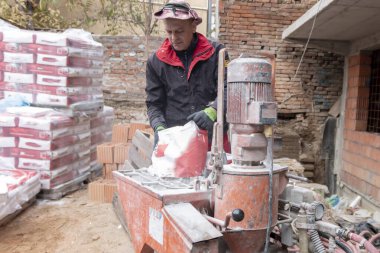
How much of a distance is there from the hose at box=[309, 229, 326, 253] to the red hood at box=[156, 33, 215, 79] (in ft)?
5.13

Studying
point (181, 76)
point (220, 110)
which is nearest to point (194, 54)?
point (181, 76)

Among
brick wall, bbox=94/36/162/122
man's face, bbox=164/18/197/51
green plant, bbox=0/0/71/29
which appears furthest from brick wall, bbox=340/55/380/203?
green plant, bbox=0/0/71/29

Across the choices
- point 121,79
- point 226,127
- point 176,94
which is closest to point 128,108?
point 121,79

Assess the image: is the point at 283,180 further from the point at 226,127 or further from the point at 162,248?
the point at 162,248

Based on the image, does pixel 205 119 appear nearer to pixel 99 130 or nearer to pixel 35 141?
pixel 35 141

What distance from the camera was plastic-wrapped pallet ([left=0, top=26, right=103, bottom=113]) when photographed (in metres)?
4.48

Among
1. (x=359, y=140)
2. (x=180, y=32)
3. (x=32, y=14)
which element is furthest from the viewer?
(x=32, y=14)

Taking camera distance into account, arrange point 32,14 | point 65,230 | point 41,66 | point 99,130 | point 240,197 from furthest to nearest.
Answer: point 32,14, point 99,130, point 41,66, point 65,230, point 240,197

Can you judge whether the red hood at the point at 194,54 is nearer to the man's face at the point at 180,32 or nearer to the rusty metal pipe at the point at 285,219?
the man's face at the point at 180,32

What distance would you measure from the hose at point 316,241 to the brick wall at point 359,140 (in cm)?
442

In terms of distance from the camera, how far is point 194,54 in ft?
8.98

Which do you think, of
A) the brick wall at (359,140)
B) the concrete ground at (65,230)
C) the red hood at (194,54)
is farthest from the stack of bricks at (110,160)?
the brick wall at (359,140)

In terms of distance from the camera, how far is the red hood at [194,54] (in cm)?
272

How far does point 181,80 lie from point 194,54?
0.22 metres
